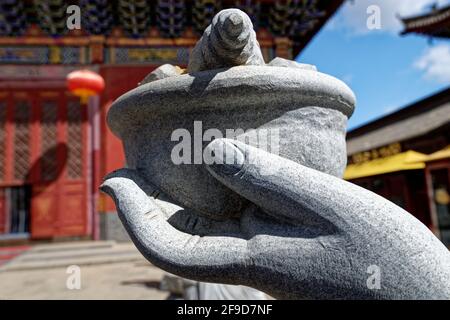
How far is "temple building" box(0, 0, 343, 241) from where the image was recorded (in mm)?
5770

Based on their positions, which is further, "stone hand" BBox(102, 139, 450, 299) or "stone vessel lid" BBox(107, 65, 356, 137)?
"stone vessel lid" BBox(107, 65, 356, 137)

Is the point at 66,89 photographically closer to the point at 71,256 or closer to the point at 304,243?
the point at 71,256

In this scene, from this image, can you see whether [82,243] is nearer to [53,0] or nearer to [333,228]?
[53,0]

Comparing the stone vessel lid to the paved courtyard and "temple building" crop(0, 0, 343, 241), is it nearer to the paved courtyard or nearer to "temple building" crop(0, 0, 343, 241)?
the paved courtyard

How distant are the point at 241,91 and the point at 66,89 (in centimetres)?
601

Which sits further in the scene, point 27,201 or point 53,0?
point 27,201

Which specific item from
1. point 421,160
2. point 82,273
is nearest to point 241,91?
point 82,273

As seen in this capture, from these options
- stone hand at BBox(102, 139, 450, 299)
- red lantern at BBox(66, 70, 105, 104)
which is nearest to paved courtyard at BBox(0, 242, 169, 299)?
stone hand at BBox(102, 139, 450, 299)

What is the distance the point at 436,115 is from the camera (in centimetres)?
718

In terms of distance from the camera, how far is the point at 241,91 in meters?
0.93

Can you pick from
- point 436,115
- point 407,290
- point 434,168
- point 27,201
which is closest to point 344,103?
point 407,290

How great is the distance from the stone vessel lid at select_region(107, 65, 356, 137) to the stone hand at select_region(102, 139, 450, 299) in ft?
0.55

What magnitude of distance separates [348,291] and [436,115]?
25.9 ft

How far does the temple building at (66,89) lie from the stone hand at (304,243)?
5.30 m
